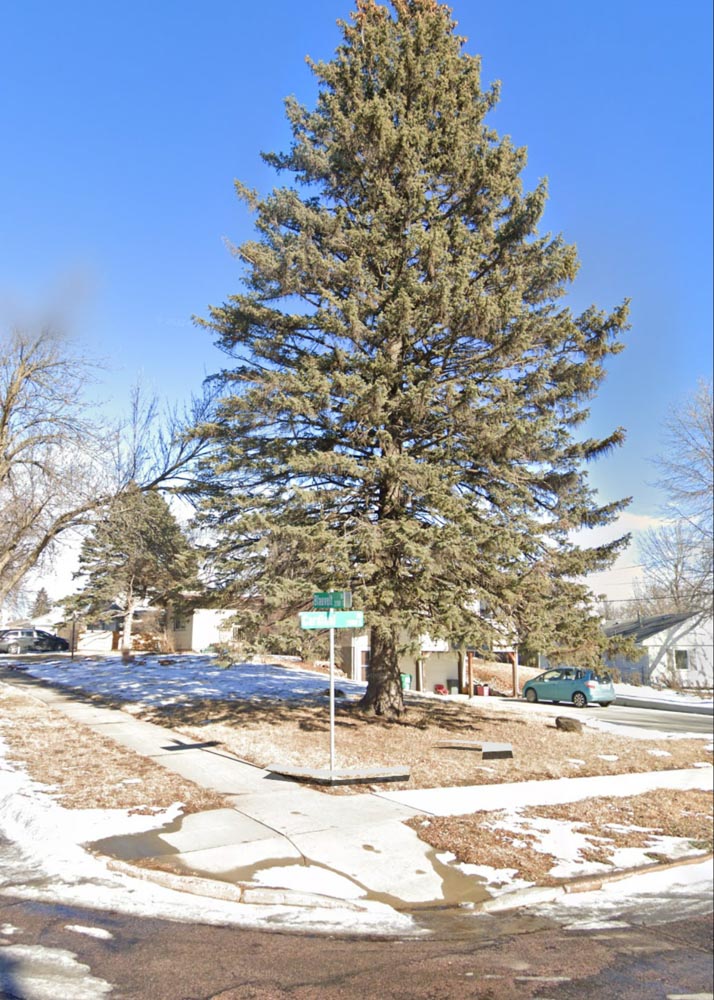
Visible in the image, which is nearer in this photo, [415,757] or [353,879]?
[353,879]

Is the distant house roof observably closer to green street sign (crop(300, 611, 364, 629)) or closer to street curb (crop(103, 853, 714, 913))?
green street sign (crop(300, 611, 364, 629))

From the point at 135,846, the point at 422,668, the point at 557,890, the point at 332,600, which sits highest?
the point at 332,600

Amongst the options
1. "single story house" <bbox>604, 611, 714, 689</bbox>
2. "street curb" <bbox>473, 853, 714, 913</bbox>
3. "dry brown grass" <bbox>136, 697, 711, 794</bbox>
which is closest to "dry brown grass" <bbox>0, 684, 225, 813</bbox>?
"dry brown grass" <bbox>136, 697, 711, 794</bbox>

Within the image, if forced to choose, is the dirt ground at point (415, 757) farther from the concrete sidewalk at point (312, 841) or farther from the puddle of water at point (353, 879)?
the puddle of water at point (353, 879)

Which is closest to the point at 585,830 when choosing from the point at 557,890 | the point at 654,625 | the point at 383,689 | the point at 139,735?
the point at 557,890

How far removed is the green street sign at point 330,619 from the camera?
9984mm

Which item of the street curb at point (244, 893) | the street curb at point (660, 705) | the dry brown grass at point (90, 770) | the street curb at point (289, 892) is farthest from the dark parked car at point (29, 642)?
the street curb at point (244, 893)

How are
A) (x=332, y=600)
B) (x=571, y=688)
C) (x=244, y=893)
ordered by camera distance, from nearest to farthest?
(x=244, y=893), (x=332, y=600), (x=571, y=688)

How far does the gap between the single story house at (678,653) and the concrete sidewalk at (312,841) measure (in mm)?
24749

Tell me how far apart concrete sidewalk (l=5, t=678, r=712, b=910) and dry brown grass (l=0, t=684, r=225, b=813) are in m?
0.44

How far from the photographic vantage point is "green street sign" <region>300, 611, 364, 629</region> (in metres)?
9.98

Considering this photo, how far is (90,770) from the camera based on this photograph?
32.4ft

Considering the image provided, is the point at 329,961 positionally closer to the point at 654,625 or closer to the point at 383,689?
the point at 383,689

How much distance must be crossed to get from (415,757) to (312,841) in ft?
16.8
